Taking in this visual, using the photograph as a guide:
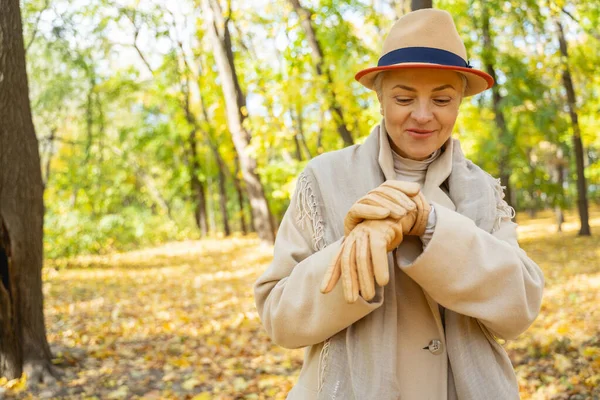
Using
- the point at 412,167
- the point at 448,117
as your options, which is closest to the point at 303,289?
the point at 412,167

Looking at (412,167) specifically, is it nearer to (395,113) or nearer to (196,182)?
(395,113)

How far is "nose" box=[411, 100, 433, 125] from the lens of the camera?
1469 millimetres

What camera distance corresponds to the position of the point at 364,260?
1.16 meters

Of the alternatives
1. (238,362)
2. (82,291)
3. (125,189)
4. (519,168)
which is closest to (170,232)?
(125,189)

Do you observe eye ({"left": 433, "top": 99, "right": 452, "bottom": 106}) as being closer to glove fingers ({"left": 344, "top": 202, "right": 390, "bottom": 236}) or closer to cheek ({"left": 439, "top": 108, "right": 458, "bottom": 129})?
cheek ({"left": 439, "top": 108, "right": 458, "bottom": 129})

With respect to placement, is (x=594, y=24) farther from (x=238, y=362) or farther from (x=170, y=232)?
(x=170, y=232)

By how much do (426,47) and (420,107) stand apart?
0.53 feet

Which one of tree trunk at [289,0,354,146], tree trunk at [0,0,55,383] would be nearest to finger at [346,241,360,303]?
tree trunk at [0,0,55,383]

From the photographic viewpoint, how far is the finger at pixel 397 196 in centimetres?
124

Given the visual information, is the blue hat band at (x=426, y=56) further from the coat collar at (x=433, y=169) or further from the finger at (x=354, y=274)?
the finger at (x=354, y=274)

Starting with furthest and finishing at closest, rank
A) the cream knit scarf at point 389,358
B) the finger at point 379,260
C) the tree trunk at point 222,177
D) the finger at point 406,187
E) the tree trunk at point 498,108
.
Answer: the tree trunk at point 222,177
the tree trunk at point 498,108
the cream knit scarf at point 389,358
the finger at point 406,187
the finger at point 379,260

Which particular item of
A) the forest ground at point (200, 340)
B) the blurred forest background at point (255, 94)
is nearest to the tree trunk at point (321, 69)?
the blurred forest background at point (255, 94)

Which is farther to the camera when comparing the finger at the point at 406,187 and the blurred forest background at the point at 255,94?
the blurred forest background at the point at 255,94

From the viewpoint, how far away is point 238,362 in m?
5.27
